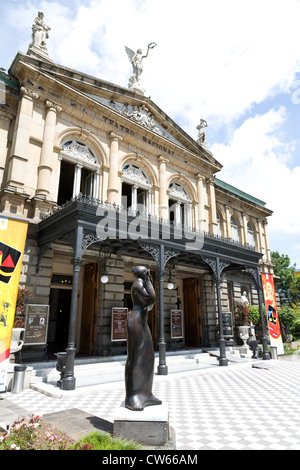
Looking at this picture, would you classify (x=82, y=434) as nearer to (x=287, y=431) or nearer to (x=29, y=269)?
(x=287, y=431)

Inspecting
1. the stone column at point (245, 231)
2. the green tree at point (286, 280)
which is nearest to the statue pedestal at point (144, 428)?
the stone column at point (245, 231)

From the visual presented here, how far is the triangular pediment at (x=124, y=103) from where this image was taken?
11086 mm

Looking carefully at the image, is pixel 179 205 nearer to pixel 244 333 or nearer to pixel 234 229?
pixel 234 229

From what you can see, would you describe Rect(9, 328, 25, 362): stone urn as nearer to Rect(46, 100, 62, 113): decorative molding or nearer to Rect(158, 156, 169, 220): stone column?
Rect(158, 156, 169, 220): stone column

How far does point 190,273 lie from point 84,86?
9.88m

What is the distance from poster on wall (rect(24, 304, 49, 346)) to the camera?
862 cm

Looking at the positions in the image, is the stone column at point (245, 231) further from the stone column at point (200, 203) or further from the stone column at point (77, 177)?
the stone column at point (77, 177)

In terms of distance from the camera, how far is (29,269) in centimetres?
920

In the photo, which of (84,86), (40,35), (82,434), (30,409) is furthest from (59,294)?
(40,35)

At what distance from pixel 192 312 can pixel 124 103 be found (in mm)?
10974

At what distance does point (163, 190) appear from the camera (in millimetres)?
14195

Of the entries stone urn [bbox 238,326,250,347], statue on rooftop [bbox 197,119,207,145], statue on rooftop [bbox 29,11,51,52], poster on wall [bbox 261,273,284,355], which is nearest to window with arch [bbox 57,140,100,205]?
statue on rooftop [bbox 29,11,51,52]

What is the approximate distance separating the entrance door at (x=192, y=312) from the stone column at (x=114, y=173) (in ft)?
20.4

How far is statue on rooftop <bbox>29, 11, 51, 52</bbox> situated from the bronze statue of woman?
11.9 meters
